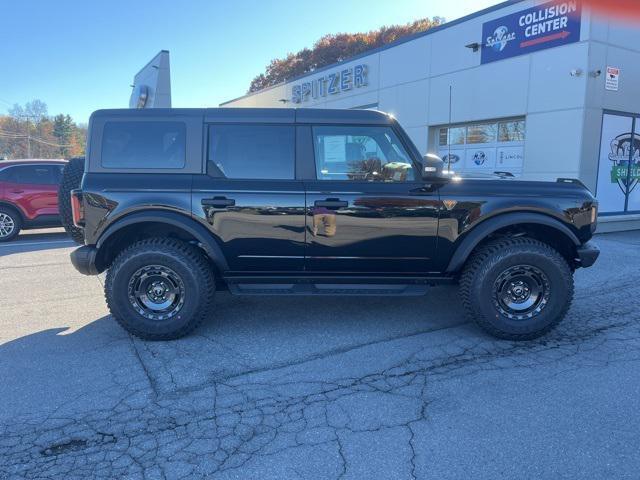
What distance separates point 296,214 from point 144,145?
146 cm

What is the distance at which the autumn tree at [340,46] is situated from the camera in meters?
37.1

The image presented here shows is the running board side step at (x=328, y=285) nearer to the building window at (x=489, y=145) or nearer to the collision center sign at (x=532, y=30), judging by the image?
the building window at (x=489, y=145)

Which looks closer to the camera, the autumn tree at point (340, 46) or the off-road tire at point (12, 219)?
the off-road tire at point (12, 219)

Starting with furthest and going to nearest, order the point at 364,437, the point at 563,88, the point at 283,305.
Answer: the point at 563,88, the point at 283,305, the point at 364,437

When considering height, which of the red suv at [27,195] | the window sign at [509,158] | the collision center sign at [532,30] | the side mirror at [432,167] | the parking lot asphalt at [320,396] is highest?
the collision center sign at [532,30]

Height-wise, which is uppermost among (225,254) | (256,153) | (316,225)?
(256,153)

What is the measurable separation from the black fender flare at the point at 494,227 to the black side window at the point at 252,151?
1599 mm

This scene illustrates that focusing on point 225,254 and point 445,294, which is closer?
point 225,254

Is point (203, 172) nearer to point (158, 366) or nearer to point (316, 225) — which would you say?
point (316, 225)

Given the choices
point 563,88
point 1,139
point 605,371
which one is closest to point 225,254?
point 605,371

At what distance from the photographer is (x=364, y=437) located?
102 inches

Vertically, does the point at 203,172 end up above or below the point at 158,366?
above

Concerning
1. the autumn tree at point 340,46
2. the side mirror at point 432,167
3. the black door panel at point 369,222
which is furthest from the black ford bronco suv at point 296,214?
the autumn tree at point 340,46

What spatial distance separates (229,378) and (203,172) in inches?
68.3
